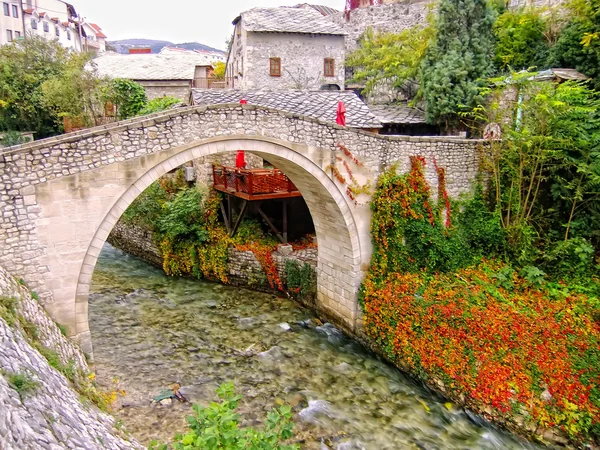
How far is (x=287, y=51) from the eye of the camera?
21219mm

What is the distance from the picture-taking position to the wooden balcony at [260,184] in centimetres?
1320

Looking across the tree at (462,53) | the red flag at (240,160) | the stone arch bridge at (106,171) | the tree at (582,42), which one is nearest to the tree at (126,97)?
the red flag at (240,160)

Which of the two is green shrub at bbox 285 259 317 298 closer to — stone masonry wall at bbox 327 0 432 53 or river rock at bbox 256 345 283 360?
river rock at bbox 256 345 283 360

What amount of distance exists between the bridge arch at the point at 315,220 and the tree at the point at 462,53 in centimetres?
708

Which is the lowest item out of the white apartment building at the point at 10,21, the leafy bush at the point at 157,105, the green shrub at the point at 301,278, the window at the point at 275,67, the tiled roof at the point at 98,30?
A: the green shrub at the point at 301,278

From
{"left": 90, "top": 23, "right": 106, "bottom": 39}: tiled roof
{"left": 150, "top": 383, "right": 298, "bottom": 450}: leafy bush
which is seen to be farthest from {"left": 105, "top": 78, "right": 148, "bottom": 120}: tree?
{"left": 90, "top": 23, "right": 106, "bottom": 39}: tiled roof

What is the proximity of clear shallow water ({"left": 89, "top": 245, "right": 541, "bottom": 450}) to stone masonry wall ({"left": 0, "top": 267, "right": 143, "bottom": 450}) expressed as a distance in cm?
225

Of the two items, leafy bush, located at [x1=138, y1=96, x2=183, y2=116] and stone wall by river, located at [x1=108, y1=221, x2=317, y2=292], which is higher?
leafy bush, located at [x1=138, y1=96, x2=183, y2=116]

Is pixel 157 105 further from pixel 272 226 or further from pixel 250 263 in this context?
pixel 250 263

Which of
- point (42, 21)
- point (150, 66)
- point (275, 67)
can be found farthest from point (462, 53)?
point (42, 21)

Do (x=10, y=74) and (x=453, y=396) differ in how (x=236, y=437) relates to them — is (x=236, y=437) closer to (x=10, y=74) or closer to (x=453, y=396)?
(x=453, y=396)

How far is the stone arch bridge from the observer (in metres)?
7.90

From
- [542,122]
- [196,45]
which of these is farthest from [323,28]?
[196,45]

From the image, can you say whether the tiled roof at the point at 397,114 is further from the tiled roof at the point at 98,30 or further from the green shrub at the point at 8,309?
the tiled roof at the point at 98,30
